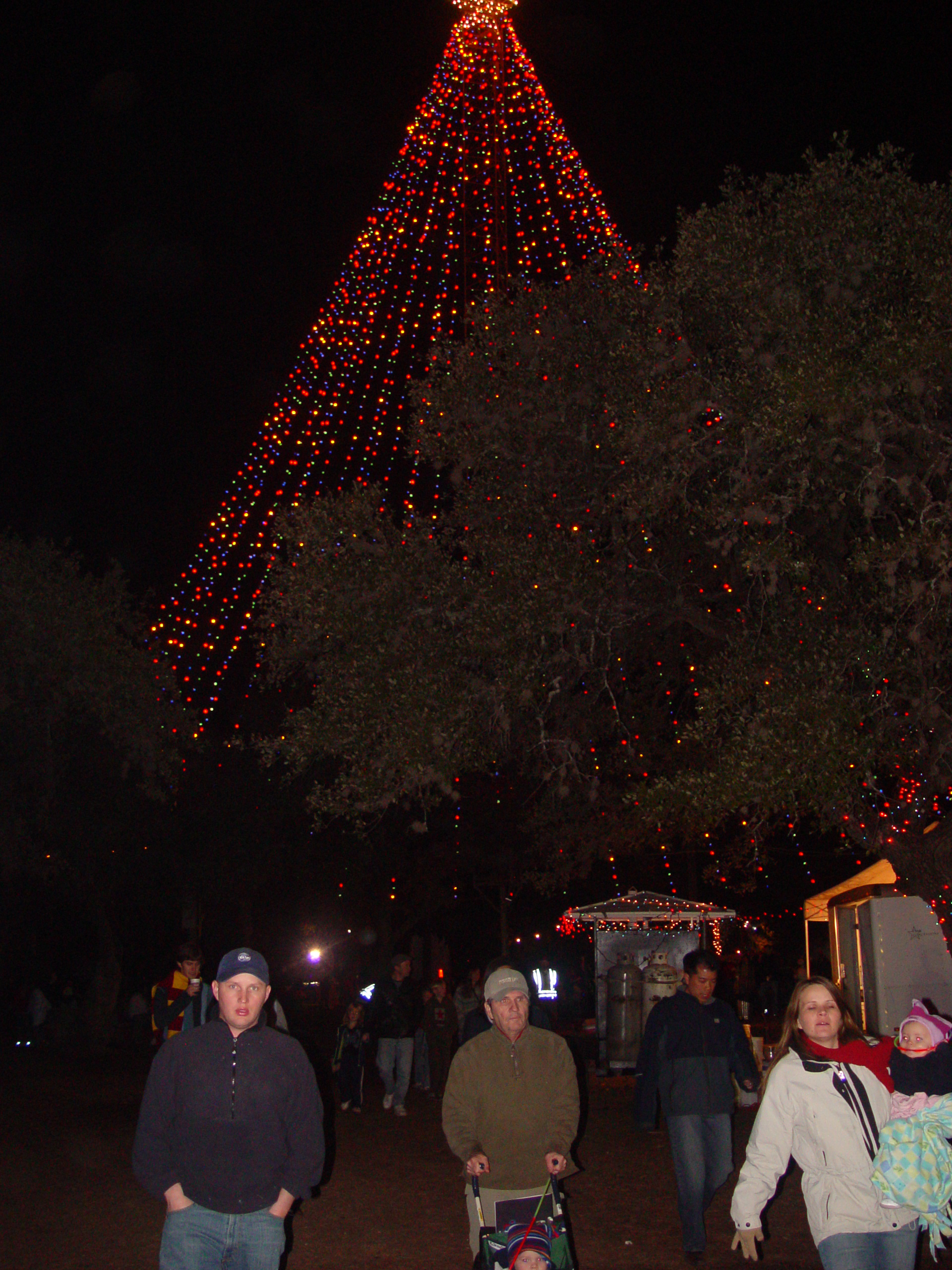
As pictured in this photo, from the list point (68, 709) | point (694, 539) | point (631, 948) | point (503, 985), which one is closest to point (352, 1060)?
point (631, 948)

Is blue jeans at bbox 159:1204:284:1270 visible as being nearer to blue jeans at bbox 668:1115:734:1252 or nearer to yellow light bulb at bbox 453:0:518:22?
blue jeans at bbox 668:1115:734:1252

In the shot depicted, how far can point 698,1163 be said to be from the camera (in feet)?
23.9

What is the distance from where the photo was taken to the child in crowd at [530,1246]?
4.53 metres

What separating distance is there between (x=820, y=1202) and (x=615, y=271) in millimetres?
9869

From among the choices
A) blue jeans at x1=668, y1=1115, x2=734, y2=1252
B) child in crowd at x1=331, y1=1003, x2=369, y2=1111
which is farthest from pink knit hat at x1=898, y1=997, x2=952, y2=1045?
child in crowd at x1=331, y1=1003, x2=369, y2=1111

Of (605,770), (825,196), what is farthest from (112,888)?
(825,196)

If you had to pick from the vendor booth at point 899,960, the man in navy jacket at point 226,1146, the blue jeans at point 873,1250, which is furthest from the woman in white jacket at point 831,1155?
the vendor booth at point 899,960

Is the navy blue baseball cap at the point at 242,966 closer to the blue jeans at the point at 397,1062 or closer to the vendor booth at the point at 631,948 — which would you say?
the blue jeans at the point at 397,1062

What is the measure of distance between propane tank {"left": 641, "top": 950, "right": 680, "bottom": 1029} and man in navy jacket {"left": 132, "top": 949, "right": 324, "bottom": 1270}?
12.5m

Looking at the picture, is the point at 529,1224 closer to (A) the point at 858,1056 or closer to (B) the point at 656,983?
(A) the point at 858,1056

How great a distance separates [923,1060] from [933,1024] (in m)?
0.15

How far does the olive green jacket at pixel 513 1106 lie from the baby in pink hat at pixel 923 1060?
1.27 meters

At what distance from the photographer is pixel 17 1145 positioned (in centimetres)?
1130

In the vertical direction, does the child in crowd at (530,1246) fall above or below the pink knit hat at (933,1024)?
below
